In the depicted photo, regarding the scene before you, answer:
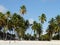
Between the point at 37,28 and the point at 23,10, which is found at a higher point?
the point at 23,10

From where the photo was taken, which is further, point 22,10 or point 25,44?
point 22,10

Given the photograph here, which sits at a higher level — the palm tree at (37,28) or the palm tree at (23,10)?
the palm tree at (23,10)

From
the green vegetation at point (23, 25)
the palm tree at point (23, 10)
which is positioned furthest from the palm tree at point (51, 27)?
the palm tree at point (23, 10)

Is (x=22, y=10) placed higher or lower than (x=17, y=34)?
higher

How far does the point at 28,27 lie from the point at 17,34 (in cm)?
570

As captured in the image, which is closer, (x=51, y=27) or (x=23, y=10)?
(x=51, y=27)

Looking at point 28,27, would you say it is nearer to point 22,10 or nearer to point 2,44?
point 22,10

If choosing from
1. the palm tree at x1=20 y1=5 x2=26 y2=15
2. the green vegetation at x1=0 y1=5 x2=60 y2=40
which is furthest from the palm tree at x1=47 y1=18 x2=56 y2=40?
the palm tree at x1=20 y1=5 x2=26 y2=15

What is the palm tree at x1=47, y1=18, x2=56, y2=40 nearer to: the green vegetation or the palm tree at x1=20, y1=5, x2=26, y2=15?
the green vegetation

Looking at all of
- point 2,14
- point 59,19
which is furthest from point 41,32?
point 2,14

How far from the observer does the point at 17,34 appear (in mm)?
89500

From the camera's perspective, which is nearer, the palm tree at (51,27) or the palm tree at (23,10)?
the palm tree at (51,27)

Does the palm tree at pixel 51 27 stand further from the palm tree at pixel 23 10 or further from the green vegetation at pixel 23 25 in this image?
the palm tree at pixel 23 10

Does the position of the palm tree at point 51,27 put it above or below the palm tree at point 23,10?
below
